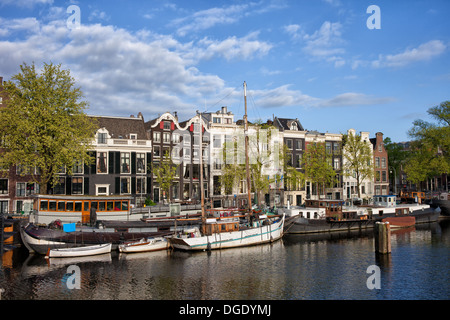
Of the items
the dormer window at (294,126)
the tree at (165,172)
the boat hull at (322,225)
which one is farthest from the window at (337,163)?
the tree at (165,172)

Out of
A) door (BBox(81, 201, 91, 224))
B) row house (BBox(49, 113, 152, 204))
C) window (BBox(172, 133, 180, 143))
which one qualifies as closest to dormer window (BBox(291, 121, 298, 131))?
window (BBox(172, 133, 180, 143))

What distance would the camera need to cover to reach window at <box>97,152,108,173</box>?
192 ft

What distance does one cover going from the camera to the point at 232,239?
39.5 metres

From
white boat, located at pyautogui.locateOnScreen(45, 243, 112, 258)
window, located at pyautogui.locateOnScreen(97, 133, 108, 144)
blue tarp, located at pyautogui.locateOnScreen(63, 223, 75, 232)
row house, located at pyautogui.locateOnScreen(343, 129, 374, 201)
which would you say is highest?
window, located at pyautogui.locateOnScreen(97, 133, 108, 144)

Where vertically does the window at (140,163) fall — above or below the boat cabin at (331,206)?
above

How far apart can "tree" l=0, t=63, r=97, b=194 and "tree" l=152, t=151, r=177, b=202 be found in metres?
17.6

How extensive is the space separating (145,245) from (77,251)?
6.29 metres

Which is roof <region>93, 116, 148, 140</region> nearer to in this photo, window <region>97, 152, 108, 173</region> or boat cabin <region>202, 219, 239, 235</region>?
window <region>97, 152, 108, 173</region>

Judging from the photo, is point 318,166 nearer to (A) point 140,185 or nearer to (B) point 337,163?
(B) point 337,163

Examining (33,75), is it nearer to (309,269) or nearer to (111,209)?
(111,209)

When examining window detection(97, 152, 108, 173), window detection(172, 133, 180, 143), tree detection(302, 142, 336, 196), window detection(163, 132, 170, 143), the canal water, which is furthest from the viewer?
tree detection(302, 142, 336, 196)

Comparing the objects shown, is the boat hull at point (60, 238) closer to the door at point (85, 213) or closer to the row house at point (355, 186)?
the door at point (85, 213)

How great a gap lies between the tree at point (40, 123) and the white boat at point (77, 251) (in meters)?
11.2

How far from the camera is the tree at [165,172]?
198ft
